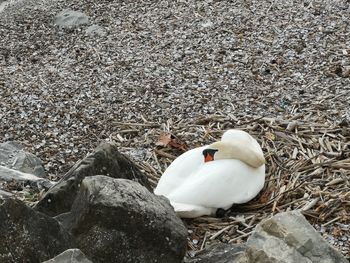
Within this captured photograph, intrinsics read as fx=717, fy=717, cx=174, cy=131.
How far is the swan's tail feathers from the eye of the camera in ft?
13.8

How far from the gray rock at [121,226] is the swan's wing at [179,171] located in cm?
94

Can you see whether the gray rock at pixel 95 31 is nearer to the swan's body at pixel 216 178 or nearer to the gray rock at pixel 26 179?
the gray rock at pixel 26 179

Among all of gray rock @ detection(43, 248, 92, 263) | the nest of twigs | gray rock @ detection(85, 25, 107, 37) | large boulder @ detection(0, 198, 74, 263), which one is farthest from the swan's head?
gray rock @ detection(85, 25, 107, 37)

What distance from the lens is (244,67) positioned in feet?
20.9

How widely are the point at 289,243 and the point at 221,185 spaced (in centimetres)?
125

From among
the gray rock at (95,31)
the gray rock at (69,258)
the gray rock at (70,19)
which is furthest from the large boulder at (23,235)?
the gray rock at (70,19)

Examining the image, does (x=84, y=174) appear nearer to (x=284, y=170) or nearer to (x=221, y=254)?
(x=221, y=254)

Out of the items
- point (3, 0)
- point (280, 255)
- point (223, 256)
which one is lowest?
point (3, 0)

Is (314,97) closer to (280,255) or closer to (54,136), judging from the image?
(54,136)

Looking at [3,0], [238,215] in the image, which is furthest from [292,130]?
[3,0]

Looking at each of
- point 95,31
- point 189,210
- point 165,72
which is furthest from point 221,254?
point 95,31

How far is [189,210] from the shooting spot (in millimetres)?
4234

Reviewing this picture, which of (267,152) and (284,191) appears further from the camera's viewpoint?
(267,152)

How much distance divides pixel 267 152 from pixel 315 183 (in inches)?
20.5
